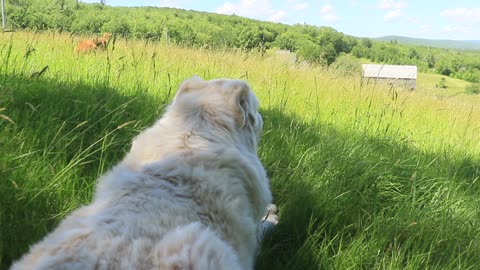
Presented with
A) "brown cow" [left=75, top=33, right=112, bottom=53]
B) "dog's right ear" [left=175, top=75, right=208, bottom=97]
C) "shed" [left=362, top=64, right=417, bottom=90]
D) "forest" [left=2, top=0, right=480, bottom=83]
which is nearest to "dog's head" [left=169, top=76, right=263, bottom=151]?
"dog's right ear" [left=175, top=75, right=208, bottom=97]

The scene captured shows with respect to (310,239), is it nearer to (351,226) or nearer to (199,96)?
(351,226)

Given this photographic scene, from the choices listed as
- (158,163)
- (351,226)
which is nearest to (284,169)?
(351,226)

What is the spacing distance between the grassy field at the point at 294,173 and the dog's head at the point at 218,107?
441 mm

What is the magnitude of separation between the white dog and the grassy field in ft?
1.51

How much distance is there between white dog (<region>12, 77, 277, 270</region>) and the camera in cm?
155

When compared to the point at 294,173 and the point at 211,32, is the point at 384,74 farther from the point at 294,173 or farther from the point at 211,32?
the point at 211,32

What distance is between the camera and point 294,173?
3.54m

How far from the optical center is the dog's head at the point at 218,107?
2.44 metres

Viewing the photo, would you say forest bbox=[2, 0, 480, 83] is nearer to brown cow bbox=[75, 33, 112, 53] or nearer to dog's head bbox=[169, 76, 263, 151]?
brown cow bbox=[75, 33, 112, 53]

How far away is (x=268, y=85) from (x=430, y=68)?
60514 mm

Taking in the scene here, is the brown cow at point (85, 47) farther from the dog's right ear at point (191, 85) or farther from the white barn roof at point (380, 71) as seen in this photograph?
the white barn roof at point (380, 71)

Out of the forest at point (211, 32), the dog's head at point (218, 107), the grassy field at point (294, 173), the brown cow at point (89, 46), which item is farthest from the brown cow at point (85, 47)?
the dog's head at point (218, 107)

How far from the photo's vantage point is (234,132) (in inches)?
98.8

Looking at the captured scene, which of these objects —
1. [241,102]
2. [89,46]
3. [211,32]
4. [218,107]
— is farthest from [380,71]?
[211,32]
